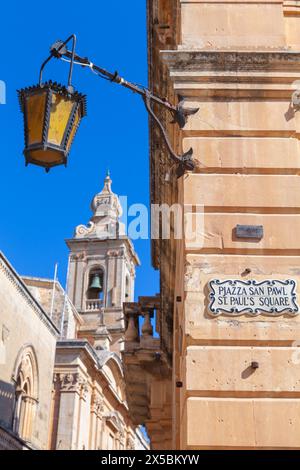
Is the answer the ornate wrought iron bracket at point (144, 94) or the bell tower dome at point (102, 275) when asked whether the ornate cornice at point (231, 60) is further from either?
the bell tower dome at point (102, 275)

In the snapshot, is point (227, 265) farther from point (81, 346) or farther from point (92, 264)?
point (92, 264)

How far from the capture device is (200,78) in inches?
246

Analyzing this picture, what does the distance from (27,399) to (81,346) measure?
7429 mm

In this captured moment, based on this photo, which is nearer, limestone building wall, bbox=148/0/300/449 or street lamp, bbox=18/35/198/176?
limestone building wall, bbox=148/0/300/449

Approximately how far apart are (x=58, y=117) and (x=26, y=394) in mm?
16418

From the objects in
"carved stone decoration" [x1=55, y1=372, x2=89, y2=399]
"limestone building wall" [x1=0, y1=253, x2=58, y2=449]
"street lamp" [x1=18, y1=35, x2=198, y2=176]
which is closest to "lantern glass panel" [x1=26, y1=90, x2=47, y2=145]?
"street lamp" [x1=18, y1=35, x2=198, y2=176]

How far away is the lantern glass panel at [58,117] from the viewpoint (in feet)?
17.6

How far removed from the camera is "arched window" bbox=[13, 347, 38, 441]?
1966 cm

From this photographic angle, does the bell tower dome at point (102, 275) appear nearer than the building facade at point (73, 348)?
No

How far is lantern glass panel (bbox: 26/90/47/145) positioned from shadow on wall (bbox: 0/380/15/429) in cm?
1380

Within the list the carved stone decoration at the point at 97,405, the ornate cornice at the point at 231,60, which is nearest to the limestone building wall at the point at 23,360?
the carved stone decoration at the point at 97,405

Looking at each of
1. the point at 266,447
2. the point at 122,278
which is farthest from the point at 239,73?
the point at 122,278

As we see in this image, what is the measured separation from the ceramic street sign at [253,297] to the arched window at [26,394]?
15021 mm

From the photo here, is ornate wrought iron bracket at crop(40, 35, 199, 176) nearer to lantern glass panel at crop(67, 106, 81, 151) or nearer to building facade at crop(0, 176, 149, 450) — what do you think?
lantern glass panel at crop(67, 106, 81, 151)
